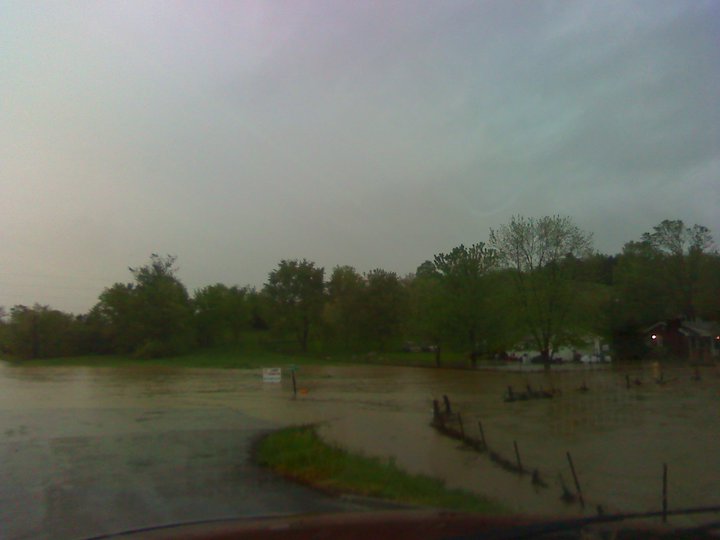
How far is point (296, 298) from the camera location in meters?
93.2

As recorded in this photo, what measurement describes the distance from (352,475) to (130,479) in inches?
156

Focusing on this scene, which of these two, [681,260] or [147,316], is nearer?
[681,260]

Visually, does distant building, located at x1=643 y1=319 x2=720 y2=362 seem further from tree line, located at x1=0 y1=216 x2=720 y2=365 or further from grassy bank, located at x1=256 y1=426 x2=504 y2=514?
grassy bank, located at x1=256 y1=426 x2=504 y2=514

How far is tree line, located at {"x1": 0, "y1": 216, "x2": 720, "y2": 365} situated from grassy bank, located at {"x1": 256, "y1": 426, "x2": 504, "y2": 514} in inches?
1705

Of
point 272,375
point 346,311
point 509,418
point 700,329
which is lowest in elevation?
point 509,418

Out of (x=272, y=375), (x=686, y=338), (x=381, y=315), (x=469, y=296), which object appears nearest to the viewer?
(x=272, y=375)

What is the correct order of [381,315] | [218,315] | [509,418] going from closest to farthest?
[509,418] < [381,315] < [218,315]

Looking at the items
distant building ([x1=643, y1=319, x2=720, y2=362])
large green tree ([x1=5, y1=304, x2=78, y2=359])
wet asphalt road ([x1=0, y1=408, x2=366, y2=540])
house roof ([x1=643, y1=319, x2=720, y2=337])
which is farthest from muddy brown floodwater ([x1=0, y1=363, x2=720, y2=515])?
large green tree ([x1=5, y1=304, x2=78, y2=359])

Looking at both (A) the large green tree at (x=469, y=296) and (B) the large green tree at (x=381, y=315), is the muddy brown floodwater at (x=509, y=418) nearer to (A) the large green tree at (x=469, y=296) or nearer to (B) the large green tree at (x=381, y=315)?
(A) the large green tree at (x=469, y=296)

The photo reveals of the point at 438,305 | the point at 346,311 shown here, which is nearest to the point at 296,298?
the point at 346,311

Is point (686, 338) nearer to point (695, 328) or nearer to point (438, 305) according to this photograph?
point (695, 328)

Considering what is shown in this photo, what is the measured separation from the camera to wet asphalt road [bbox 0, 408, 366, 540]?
33.0 feet

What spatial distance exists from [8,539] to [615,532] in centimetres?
752

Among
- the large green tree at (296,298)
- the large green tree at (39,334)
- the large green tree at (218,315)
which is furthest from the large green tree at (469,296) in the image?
the large green tree at (39,334)
